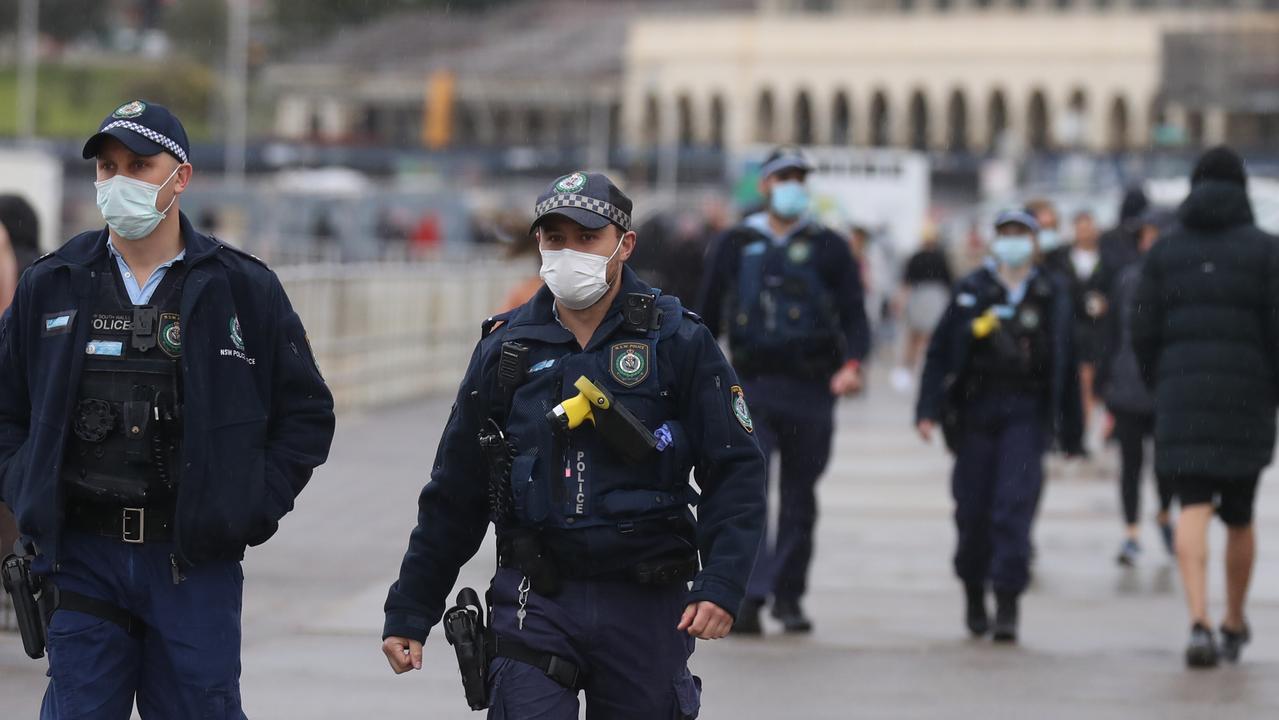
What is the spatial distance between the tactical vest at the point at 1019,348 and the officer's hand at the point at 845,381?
1.74 feet

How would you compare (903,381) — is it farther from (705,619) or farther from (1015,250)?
(705,619)

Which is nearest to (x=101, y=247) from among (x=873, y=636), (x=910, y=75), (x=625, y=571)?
→ (x=625, y=571)

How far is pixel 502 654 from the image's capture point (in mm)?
5422

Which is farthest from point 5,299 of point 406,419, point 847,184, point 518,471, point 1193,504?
point 847,184

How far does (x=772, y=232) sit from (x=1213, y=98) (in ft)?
187

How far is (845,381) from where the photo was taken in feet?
32.3

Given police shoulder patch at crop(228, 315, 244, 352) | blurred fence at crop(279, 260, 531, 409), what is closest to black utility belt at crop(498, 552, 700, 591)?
police shoulder patch at crop(228, 315, 244, 352)

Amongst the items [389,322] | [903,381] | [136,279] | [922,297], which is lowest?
[903,381]

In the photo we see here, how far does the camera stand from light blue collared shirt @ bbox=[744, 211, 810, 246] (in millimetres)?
9875

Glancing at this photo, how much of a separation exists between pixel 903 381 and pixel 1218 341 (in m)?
16.9

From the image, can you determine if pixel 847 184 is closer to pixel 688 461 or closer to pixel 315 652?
pixel 315 652

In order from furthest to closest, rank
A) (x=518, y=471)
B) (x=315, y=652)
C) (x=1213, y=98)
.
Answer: (x=1213, y=98)
(x=315, y=652)
(x=518, y=471)

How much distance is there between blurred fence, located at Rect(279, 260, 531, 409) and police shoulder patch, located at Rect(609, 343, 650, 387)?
41.9 ft

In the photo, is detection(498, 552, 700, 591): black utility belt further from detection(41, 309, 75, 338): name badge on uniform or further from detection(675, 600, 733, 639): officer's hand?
detection(41, 309, 75, 338): name badge on uniform
